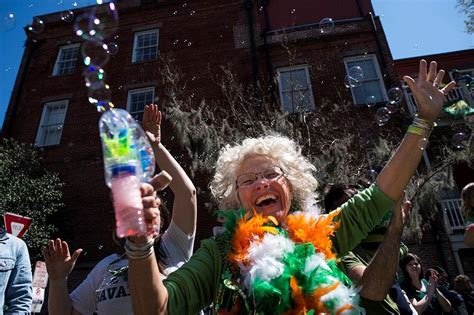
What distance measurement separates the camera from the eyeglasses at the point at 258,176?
1754 mm

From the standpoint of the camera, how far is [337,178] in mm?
6762

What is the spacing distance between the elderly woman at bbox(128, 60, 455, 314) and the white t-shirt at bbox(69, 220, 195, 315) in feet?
1.08

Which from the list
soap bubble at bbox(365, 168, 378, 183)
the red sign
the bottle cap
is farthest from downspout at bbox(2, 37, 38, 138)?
the bottle cap

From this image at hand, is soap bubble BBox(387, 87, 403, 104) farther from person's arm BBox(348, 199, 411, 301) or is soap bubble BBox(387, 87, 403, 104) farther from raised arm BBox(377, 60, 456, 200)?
person's arm BBox(348, 199, 411, 301)

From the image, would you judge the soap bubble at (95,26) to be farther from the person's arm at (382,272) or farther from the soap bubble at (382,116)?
the soap bubble at (382,116)

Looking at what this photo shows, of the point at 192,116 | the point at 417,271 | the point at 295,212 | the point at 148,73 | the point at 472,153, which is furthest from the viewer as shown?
the point at 148,73

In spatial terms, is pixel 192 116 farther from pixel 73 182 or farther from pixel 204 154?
pixel 73 182

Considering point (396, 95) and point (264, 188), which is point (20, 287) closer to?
point (264, 188)

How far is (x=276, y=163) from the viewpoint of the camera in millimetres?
1850

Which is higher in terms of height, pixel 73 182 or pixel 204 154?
pixel 73 182

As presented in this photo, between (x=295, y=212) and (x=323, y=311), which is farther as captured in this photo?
(x=295, y=212)

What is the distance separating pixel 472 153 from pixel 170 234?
7.65 m

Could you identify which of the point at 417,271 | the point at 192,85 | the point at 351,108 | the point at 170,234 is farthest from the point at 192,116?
the point at 170,234

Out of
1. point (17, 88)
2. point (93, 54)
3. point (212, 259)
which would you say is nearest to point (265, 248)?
point (212, 259)
